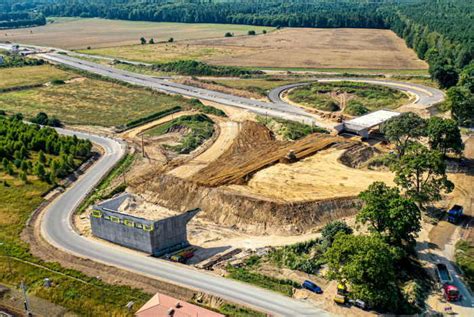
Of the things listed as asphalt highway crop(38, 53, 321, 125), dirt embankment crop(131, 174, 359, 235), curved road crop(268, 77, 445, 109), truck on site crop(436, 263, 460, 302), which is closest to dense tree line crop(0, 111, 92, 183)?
dirt embankment crop(131, 174, 359, 235)

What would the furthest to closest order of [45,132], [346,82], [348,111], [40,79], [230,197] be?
1. [40,79]
2. [346,82]
3. [348,111]
4. [45,132]
5. [230,197]

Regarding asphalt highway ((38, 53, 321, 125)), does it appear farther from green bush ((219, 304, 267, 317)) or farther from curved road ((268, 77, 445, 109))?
green bush ((219, 304, 267, 317))

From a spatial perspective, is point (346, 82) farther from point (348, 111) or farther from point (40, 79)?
point (40, 79)

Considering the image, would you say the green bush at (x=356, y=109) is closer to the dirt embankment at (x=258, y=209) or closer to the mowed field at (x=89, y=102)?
the mowed field at (x=89, y=102)

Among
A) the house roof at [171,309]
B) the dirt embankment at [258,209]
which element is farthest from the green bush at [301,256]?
the house roof at [171,309]

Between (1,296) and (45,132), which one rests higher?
(45,132)

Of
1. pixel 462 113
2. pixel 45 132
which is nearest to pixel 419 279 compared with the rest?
pixel 462 113
